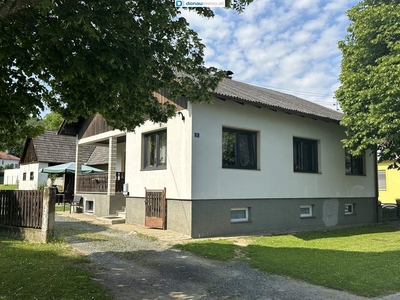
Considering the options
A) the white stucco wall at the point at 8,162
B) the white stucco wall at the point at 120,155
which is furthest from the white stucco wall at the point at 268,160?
the white stucco wall at the point at 8,162

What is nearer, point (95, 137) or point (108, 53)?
point (108, 53)

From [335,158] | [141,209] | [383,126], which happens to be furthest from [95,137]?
[383,126]

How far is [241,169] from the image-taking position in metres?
12.4

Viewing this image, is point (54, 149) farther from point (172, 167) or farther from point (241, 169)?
point (241, 169)

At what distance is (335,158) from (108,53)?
13.1 metres

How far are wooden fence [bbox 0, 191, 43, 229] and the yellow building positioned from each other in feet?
80.6

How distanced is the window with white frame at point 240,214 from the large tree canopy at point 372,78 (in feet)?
16.3

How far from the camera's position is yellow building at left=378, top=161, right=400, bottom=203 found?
2623 cm

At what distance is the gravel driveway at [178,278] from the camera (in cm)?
562

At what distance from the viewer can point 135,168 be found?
552 inches

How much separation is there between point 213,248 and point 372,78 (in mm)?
8383

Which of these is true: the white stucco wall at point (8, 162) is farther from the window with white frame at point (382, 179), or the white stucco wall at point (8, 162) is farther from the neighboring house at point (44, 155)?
the window with white frame at point (382, 179)

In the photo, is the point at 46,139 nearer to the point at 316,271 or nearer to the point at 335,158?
the point at 335,158

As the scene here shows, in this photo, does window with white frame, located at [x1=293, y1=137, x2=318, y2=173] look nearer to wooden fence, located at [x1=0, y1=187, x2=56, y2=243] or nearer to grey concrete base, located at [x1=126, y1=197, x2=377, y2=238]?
grey concrete base, located at [x1=126, y1=197, x2=377, y2=238]
